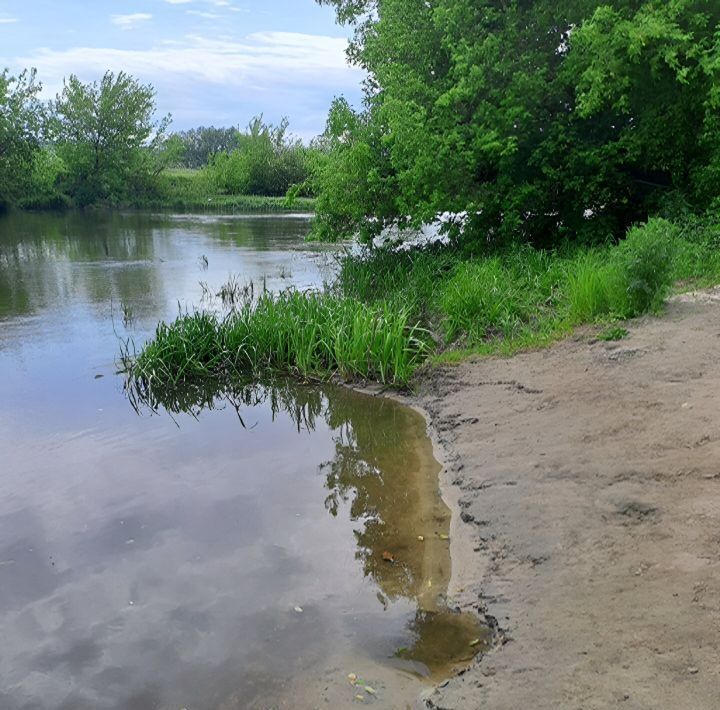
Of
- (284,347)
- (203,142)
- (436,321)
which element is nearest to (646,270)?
(436,321)

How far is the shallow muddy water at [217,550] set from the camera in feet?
14.2

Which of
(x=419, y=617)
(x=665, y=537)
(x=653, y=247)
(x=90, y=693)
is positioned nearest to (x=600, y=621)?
→ (x=665, y=537)

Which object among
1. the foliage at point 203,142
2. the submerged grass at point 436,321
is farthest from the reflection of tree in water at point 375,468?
the foliage at point 203,142

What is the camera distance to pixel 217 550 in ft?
19.2

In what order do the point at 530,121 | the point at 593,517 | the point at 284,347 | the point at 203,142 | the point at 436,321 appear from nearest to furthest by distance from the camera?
the point at 593,517 → the point at 284,347 → the point at 436,321 → the point at 530,121 → the point at 203,142

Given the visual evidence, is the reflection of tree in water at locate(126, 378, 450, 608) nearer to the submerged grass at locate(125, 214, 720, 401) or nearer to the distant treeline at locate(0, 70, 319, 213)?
the submerged grass at locate(125, 214, 720, 401)

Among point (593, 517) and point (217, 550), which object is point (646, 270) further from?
point (217, 550)

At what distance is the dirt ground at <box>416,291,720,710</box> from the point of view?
3.67m

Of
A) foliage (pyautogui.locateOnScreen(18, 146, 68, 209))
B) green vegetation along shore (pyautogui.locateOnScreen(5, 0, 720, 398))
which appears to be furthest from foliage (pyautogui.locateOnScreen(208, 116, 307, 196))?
green vegetation along shore (pyautogui.locateOnScreen(5, 0, 720, 398))

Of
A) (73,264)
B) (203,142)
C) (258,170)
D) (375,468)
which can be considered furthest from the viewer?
(203,142)

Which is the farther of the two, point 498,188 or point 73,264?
point 73,264

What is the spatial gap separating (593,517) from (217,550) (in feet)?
9.44

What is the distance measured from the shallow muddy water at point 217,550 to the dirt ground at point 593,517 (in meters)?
0.36

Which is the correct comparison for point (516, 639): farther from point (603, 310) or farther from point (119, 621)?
point (603, 310)
